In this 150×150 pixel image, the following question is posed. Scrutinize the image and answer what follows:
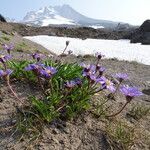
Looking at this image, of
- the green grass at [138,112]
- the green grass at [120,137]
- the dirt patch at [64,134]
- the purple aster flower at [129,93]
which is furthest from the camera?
the green grass at [138,112]

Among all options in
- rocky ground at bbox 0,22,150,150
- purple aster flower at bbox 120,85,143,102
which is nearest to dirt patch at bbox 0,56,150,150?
rocky ground at bbox 0,22,150,150

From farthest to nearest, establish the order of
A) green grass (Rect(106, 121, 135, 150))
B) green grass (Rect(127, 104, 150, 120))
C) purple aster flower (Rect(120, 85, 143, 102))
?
green grass (Rect(127, 104, 150, 120)) < green grass (Rect(106, 121, 135, 150)) < purple aster flower (Rect(120, 85, 143, 102))

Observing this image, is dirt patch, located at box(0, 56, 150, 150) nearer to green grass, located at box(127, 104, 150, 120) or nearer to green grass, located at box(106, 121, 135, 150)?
green grass, located at box(106, 121, 135, 150)

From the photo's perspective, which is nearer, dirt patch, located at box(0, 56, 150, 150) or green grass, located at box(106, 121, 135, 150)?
dirt patch, located at box(0, 56, 150, 150)

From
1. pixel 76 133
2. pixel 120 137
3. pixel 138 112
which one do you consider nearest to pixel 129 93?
pixel 120 137

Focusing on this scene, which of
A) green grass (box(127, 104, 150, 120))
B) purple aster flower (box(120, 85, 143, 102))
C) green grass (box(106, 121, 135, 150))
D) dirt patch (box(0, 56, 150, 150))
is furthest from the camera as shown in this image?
green grass (box(127, 104, 150, 120))

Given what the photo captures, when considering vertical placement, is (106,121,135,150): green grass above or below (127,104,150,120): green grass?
above

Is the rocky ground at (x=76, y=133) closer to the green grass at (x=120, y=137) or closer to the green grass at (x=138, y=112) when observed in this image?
the green grass at (x=120, y=137)

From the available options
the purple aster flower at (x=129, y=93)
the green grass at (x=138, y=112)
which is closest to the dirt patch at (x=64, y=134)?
the green grass at (x=138, y=112)

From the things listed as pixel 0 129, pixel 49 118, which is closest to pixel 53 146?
pixel 49 118

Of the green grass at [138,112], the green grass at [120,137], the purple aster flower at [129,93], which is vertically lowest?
the green grass at [138,112]

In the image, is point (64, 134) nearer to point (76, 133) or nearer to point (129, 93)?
point (76, 133)

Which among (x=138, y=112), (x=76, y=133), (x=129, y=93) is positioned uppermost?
(x=129, y=93)
